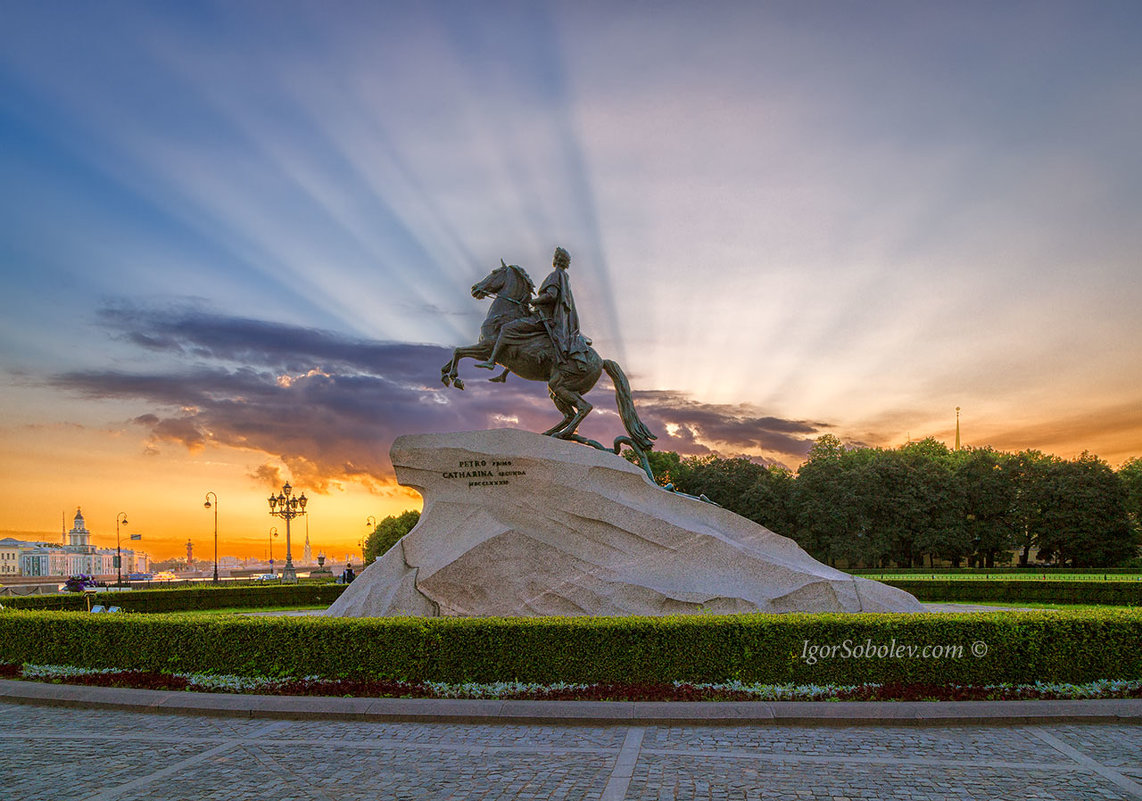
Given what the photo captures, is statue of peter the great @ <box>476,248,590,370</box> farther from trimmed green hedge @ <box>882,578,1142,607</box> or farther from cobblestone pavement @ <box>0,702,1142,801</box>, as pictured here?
trimmed green hedge @ <box>882,578,1142,607</box>

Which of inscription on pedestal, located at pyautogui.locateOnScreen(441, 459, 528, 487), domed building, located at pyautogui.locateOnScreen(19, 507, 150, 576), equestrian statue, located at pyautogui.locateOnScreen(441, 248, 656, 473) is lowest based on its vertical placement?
domed building, located at pyautogui.locateOnScreen(19, 507, 150, 576)

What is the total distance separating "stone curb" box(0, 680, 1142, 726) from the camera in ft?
32.0

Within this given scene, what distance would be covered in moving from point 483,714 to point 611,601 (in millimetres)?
4889

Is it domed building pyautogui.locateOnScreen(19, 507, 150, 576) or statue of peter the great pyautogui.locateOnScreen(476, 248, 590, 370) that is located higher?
statue of peter the great pyautogui.locateOnScreen(476, 248, 590, 370)

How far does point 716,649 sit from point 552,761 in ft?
12.1

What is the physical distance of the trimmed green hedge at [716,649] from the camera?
36.9 ft

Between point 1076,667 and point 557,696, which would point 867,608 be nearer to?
point 1076,667

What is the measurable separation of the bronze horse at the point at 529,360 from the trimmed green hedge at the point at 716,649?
6.27 metres

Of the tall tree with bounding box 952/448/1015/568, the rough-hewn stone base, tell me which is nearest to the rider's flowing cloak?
the rough-hewn stone base

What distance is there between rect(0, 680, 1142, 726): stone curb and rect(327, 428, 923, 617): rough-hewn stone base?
4005mm

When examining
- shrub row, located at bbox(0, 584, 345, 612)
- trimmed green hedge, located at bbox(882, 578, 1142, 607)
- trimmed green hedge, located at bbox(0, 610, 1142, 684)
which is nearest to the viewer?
trimmed green hedge, located at bbox(0, 610, 1142, 684)

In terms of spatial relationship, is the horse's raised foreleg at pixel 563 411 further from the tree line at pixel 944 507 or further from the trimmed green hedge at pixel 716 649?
the tree line at pixel 944 507

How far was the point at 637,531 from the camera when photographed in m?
15.2

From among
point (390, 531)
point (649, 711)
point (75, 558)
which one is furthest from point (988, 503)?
point (75, 558)
